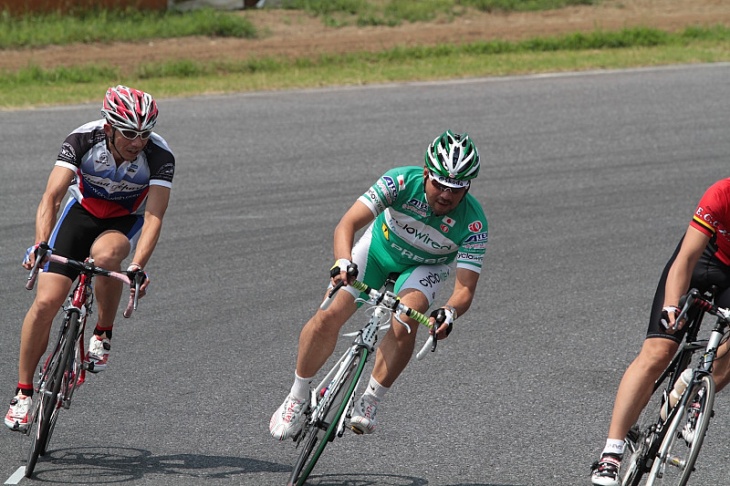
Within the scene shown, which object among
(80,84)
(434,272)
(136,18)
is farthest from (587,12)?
(434,272)

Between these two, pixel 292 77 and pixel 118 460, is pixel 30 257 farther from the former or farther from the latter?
pixel 292 77

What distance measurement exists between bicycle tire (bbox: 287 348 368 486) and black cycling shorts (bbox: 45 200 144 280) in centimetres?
178

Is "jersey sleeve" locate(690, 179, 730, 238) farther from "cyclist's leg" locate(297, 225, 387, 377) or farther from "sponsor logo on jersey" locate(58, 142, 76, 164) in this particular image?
"sponsor logo on jersey" locate(58, 142, 76, 164)

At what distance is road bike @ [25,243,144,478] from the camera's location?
20.3 feet

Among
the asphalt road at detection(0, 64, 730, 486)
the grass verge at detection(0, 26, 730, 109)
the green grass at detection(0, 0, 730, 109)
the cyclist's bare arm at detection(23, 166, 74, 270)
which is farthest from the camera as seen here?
the green grass at detection(0, 0, 730, 109)

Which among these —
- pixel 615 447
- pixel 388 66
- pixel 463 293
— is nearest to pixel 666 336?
pixel 615 447

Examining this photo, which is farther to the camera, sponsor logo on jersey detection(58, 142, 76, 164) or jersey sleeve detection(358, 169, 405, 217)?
sponsor logo on jersey detection(58, 142, 76, 164)

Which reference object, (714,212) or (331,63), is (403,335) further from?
(331,63)

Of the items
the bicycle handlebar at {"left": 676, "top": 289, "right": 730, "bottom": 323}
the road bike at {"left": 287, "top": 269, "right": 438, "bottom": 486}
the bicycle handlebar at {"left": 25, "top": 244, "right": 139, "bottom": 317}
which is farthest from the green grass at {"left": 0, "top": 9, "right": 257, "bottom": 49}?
the bicycle handlebar at {"left": 676, "top": 289, "right": 730, "bottom": 323}

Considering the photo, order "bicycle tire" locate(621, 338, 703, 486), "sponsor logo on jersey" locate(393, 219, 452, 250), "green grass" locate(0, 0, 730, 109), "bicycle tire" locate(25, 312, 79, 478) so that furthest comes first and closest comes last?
"green grass" locate(0, 0, 730, 109) → "sponsor logo on jersey" locate(393, 219, 452, 250) → "bicycle tire" locate(25, 312, 79, 478) → "bicycle tire" locate(621, 338, 703, 486)

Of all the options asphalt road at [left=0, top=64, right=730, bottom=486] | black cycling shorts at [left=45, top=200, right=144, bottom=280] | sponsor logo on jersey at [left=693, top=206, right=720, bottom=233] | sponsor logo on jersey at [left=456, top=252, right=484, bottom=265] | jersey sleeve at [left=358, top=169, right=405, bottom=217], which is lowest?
asphalt road at [left=0, top=64, right=730, bottom=486]

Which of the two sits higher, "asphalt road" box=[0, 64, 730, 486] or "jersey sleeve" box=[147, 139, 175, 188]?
"jersey sleeve" box=[147, 139, 175, 188]

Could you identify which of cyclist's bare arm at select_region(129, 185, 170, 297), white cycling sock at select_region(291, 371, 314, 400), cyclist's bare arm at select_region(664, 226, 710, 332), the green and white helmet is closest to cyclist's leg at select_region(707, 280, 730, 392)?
cyclist's bare arm at select_region(664, 226, 710, 332)

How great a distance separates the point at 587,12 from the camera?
28.8 meters
